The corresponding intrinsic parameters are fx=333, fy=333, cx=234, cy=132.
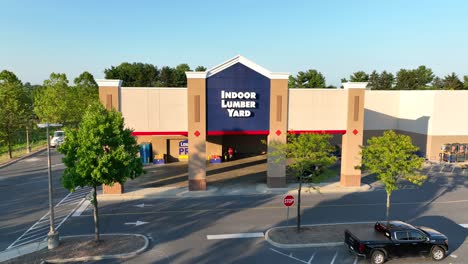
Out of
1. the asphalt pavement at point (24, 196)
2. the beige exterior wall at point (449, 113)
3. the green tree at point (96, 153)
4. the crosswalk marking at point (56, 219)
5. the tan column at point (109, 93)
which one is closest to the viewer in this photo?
the green tree at point (96, 153)

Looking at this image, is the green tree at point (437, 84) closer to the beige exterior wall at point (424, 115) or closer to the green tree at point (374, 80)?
the green tree at point (374, 80)

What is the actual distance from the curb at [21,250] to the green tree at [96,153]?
2888 mm

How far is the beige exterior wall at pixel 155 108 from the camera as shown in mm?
26844

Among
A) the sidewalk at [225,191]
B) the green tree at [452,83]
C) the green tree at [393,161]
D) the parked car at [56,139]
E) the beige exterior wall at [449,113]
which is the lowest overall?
the sidewalk at [225,191]

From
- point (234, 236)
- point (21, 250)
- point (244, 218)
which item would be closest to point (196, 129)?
point (244, 218)

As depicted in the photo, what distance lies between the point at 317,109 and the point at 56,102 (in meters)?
49.0

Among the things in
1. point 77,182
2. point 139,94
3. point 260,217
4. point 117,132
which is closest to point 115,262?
point 77,182

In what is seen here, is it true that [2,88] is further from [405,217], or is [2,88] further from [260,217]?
[405,217]

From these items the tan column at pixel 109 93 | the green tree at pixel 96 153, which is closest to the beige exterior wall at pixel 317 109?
the tan column at pixel 109 93

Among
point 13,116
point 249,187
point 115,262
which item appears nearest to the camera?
point 115,262

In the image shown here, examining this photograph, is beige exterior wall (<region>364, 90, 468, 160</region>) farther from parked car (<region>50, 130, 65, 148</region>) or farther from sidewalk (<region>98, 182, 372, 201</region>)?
parked car (<region>50, 130, 65, 148</region>)

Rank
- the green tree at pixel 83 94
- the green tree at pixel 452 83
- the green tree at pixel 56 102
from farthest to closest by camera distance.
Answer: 1. the green tree at pixel 452 83
2. the green tree at pixel 83 94
3. the green tree at pixel 56 102

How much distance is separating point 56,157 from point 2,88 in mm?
11633

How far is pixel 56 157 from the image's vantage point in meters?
44.9
